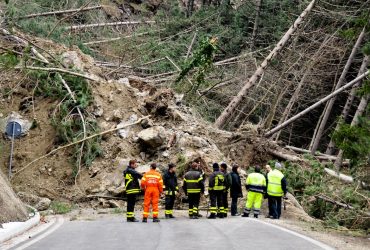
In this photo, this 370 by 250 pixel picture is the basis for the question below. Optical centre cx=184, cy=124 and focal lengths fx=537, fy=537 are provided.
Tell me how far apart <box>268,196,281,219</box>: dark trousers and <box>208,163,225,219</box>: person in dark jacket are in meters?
1.31

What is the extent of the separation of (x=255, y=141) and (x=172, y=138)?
12.7 ft

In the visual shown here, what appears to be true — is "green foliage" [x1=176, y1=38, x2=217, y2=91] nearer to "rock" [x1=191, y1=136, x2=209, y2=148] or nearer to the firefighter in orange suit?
"rock" [x1=191, y1=136, x2=209, y2=148]

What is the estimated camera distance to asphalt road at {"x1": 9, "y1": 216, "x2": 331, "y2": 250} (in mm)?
8516

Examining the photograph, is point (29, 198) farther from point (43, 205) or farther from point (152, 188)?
point (152, 188)

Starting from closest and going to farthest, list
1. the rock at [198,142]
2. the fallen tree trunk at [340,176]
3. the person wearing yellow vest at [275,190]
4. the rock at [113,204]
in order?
the person wearing yellow vest at [275,190] < the rock at [113,204] < the rock at [198,142] < the fallen tree trunk at [340,176]

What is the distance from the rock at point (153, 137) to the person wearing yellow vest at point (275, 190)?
167 inches

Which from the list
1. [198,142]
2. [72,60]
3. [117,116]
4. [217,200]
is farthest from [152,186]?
[72,60]

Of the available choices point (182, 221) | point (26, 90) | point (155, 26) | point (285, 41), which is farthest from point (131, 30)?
point (182, 221)

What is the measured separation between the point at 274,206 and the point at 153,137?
4.77 meters

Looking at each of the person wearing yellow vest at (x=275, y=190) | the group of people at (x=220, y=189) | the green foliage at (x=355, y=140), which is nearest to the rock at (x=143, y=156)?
the group of people at (x=220, y=189)

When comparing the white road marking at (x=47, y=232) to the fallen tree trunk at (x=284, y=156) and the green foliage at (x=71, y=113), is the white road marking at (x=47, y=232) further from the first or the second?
the fallen tree trunk at (x=284, y=156)

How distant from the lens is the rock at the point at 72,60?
1900cm

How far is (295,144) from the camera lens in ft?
97.9

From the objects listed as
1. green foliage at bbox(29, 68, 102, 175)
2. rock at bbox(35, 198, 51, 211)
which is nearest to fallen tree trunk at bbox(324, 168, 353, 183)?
green foliage at bbox(29, 68, 102, 175)
